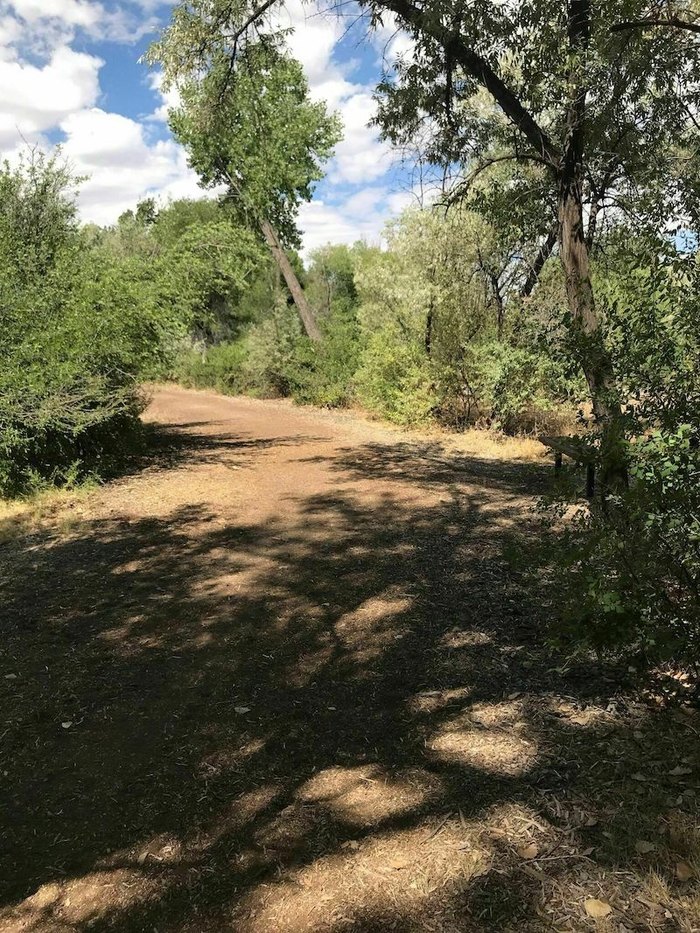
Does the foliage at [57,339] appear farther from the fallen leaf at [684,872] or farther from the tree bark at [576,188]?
the fallen leaf at [684,872]

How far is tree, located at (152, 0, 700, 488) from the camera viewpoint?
18.8 ft

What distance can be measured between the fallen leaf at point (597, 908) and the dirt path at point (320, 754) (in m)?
0.01

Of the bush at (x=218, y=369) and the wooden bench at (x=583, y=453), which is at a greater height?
the bush at (x=218, y=369)

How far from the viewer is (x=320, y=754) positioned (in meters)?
3.29

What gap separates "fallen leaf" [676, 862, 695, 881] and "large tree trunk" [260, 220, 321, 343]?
793 inches

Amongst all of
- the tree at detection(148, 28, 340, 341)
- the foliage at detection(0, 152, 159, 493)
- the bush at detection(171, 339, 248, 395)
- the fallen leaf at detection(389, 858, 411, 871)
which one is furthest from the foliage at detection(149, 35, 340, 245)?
the fallen leaf at detection(389, 858, 411, 871)

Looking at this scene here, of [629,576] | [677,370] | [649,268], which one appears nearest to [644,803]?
[629,576]

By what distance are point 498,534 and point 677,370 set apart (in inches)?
156

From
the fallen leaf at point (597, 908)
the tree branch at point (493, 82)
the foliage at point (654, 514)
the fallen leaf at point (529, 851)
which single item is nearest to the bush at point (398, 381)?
the tree branch at point (493, 82)

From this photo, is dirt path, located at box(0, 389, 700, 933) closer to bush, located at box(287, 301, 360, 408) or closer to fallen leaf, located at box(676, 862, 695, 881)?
fallen leaf, located at box(676, 862, 695, 881)

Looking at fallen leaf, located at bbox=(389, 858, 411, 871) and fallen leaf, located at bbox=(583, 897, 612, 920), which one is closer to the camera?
fallen leaf, located at bbox=(583, 897, 612, 920)

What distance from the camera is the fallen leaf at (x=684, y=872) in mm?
2260

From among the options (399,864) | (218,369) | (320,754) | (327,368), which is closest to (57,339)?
(320,754)

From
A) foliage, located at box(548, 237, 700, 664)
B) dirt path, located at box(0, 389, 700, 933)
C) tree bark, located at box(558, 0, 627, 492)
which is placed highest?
tree bark, located at box(558, 0, 627, 492)
